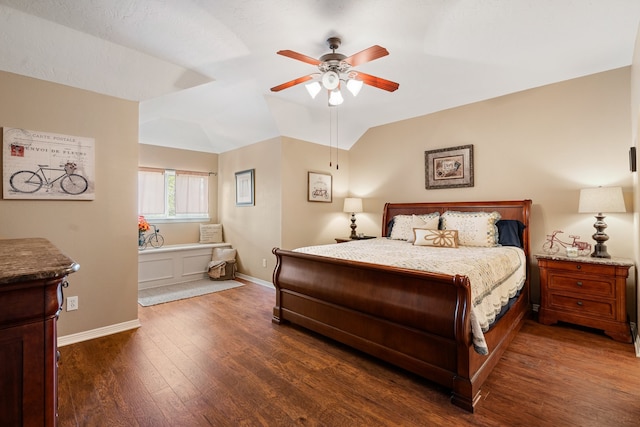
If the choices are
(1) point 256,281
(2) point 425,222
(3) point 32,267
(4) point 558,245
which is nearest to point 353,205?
(2) point 425,222

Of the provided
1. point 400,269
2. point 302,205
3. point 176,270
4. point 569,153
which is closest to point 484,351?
point 400,269

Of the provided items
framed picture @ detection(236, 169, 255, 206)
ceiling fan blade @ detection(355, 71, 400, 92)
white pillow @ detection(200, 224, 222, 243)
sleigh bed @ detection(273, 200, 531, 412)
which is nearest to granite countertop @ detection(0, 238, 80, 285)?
sleigh bed @ detection(273, 200, 531, 412)

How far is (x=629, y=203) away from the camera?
9.95ft

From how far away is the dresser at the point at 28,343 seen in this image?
3.09 feet

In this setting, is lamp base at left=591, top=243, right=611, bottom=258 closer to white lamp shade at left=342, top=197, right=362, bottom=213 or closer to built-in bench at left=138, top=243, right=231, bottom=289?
white lamp shade at left=342, top=197, right=362, bottom=213

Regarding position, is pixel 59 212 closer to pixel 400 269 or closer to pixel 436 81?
pixel 400 269

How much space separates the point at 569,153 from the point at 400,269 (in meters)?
2.77

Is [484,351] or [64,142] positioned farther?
[64,142]

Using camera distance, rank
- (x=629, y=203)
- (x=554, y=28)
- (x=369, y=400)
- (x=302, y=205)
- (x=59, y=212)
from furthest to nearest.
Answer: (x=302, y=205)
(x=629, y=203)
(x=59, y=212)
(x=554, y=28)
(x=369, y=400)

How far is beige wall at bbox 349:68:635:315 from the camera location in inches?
123

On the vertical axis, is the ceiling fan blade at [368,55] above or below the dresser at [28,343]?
above

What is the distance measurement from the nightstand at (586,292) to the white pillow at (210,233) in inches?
193

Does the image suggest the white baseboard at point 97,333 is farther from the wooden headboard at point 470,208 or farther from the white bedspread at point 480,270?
the wooden headboard at point 470,208

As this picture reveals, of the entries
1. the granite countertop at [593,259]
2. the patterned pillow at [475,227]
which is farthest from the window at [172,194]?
the granite countertop at [593,259]
